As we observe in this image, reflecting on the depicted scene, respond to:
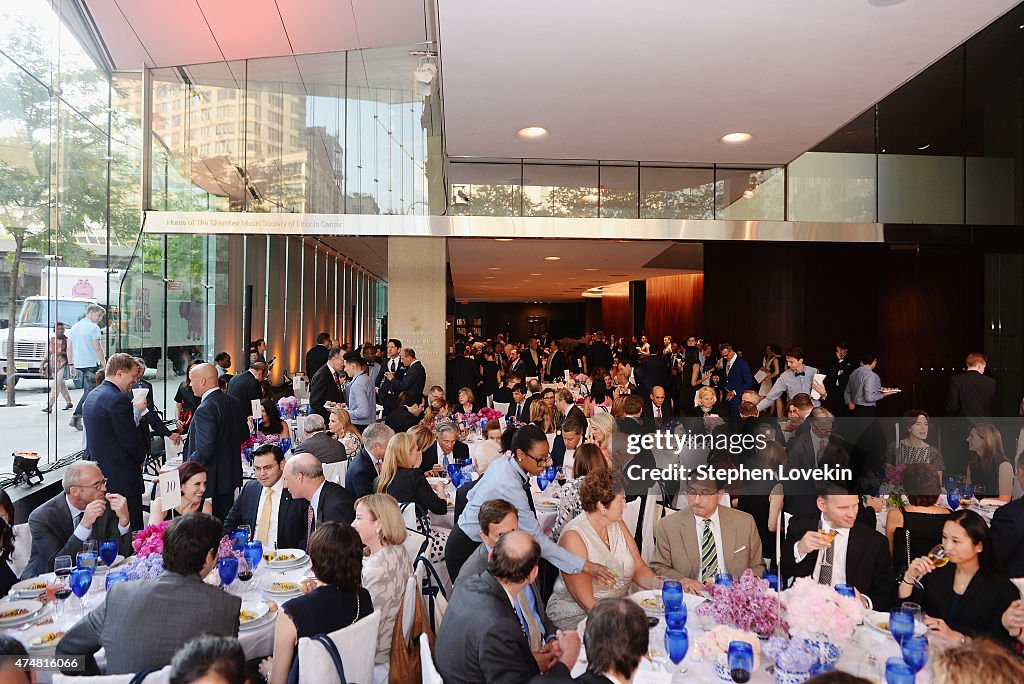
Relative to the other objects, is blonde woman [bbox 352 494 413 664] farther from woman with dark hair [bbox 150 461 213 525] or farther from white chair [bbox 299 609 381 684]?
woman with dark hair [bbox 150 461 213 525]

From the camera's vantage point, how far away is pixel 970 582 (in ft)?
10.7

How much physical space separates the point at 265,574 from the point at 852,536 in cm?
312

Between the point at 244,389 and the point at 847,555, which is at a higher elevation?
the point at 244,389

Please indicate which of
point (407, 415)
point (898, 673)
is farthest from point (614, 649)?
point (407, 415)

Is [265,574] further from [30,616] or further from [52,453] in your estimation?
[52,453]

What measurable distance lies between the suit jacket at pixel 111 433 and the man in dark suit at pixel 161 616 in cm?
300

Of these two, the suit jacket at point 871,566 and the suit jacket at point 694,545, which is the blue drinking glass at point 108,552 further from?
the suit jacket at point 871,566

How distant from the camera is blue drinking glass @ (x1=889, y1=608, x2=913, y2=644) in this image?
277 centimetres

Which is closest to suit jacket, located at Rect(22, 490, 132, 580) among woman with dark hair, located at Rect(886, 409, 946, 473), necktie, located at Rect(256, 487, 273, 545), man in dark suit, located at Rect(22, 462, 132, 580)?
man in dark suit, located at Rect(22, 462, 132, 580)

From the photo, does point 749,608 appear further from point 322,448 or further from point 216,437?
point 216,437

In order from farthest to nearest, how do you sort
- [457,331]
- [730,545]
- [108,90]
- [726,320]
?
[457,331] → [726,320] → [108,90] → [730,545]

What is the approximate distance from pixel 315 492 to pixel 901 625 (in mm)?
3160

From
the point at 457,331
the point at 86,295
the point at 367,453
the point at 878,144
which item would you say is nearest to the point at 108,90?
the point at 86,295

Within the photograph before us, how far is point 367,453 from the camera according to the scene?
5344 millimetres
